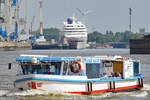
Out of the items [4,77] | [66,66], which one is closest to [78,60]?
[66,66]

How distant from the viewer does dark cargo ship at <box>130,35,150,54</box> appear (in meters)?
120

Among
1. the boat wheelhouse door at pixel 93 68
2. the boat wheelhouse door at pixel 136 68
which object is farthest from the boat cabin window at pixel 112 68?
the boat wheelhouse door at pixel 136 68

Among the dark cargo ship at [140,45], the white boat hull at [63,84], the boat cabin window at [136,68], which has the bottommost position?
the white boat hull at [63,84]

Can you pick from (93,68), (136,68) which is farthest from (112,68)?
(136,68)

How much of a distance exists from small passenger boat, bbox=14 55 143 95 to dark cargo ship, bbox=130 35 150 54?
81995 mm

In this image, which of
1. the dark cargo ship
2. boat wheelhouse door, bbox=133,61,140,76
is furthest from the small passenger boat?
the dark cargo ship

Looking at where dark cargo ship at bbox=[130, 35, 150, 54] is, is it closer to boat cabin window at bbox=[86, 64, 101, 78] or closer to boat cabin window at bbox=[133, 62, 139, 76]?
boat cabin window at bbox=[133, 62, 139, 76]

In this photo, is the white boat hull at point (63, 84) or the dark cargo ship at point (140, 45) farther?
the dark cargo ship at point (140, 45)

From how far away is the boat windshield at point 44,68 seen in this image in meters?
34.9

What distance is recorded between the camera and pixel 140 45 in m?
121

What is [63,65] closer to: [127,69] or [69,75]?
[69,75]

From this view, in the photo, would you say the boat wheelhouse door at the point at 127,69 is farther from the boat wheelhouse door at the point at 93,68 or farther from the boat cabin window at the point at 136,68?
the boat wheelhouse door at the point at 93,68

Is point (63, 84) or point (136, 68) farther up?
point (136, 68)

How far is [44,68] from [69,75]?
74.7 inches
